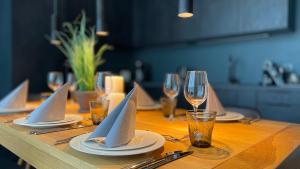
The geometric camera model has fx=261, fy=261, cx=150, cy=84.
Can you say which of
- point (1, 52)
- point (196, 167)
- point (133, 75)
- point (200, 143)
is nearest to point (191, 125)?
point (200, 143)

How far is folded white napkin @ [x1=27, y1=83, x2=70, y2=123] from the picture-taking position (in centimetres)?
97

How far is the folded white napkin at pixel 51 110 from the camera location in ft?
3.17

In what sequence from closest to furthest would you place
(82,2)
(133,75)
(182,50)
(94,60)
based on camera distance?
(94,60), (82,2), (182,50), (133,75)

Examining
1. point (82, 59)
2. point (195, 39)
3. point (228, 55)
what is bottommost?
point (82, 59)

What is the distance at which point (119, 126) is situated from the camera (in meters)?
0.69

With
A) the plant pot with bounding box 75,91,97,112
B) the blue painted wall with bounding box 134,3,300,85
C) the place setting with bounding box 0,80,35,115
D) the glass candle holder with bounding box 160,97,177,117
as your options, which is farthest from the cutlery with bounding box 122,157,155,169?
the blue painted wall with bounding box 134,3,300,85

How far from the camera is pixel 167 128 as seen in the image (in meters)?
0.97

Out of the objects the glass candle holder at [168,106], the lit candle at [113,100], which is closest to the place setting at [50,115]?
the lit candle at [113,100]

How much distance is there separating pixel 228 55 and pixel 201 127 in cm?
250

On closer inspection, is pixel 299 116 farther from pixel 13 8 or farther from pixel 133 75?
pixel 13 8

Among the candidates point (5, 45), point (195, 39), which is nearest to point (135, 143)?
point (195, 39)

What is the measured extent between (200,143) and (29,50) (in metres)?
2.62

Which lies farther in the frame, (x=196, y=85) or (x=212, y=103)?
(x=212, y=103)

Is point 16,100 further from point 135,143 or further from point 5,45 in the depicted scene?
point 5,45
